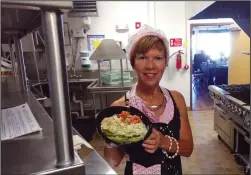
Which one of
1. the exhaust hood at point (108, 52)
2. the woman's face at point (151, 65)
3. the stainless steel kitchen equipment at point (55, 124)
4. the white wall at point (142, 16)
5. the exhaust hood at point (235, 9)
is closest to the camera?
the stainless steel kitchen equipment at point (55, 124)

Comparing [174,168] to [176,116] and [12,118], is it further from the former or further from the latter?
[12,118]

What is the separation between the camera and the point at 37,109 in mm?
817

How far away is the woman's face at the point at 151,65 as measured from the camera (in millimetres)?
1136

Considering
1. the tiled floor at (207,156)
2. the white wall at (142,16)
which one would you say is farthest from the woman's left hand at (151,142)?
the white wall at (142,16)

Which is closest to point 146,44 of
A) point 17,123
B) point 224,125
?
point 17,123

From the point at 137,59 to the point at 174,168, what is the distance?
59 centimetres

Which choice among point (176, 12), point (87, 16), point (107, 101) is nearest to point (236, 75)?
point (176, 12)

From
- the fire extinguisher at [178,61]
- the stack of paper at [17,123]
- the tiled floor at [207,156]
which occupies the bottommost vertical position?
the tiled floor at [207,156]

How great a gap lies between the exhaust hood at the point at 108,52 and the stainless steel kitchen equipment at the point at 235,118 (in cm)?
141

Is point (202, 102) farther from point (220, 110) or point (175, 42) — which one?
point (220, 110)

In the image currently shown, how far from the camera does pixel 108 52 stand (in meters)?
3.06

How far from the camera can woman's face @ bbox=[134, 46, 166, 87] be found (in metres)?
1.14

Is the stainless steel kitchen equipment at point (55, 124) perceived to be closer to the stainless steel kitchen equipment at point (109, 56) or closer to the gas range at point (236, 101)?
the gas range at point (236, 101)

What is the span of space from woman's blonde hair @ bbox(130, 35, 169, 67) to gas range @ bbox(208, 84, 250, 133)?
61.7 inches
